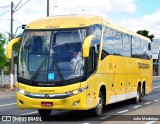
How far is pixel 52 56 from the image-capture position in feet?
46.1

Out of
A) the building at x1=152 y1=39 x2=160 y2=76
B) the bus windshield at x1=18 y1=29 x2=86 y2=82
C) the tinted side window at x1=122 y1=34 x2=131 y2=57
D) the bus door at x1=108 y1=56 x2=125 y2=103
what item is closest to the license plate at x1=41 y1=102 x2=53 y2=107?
the bus windshield at x1=18 y1=29 x2=86 y2=82

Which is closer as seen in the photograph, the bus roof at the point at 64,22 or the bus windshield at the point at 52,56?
the bus windshield at the point at 52,56

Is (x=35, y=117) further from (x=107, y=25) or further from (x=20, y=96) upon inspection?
(x=107, y=25)

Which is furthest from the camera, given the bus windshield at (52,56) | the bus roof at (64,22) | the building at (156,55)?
the building at (156,55)

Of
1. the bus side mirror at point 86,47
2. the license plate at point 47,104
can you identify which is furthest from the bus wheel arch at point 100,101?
the bus side mirror at point 86,47

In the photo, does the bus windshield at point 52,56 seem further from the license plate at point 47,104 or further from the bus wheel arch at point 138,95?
the bus wheel arch at point 138,95

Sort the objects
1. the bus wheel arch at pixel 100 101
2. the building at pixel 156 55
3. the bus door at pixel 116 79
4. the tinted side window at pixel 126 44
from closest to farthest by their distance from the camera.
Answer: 1. the bus wheel arch at pixel 100 101
2. the bus door at pixel 116 79
3. the tinted side window at pixel 126 44
4. the building at pixel 156 55

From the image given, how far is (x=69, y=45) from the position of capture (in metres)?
14.1

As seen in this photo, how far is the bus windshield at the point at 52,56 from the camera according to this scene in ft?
45.4

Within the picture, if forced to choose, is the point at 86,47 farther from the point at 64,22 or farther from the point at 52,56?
the point at 64,22

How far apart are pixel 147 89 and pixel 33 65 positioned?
473 inches

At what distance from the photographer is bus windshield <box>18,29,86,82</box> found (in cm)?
1384

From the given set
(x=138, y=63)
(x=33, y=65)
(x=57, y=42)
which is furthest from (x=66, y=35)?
(x=138, y=63)

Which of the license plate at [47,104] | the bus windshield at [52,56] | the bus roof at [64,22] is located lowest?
the license plate at [47,104]
